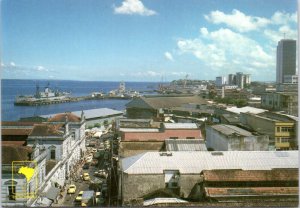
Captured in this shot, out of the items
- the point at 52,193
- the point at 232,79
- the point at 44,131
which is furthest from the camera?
the point at 232,79

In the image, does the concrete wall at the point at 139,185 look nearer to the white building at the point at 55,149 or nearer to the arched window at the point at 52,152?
the white building at the point at 55,149

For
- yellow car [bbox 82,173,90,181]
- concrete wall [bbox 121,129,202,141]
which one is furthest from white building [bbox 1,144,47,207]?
concrete wall [bbox 121,129,202,141]

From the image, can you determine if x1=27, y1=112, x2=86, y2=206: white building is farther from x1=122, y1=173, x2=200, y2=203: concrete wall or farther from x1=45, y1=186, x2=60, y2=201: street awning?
x1=122, y1=173, x2=200, y2=203: concrete wall

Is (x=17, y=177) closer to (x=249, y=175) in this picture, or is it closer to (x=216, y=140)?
(x=249, y=175)

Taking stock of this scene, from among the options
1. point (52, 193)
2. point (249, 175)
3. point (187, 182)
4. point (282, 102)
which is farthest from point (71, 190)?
point (282, 102)

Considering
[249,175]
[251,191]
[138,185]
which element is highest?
[249,175]

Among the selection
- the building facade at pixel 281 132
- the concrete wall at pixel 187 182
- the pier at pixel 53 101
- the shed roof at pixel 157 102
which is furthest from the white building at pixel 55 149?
the pier at pixel 53 101
